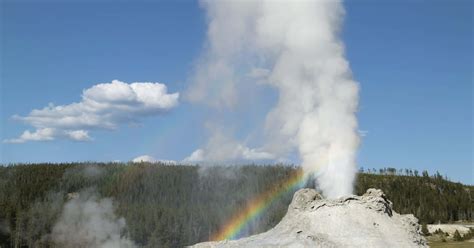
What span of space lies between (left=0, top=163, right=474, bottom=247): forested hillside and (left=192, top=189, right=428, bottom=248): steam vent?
51.1 meters

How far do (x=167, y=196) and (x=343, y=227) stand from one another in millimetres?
112538

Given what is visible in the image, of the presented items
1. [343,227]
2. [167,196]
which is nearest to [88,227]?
[167,196]

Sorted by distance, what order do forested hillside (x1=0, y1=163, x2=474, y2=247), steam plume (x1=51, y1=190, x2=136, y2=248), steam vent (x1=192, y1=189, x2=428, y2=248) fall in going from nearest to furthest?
steam vent (x1=192, y1=189, x2=428, y2=248)
steam plume (x1=51, y1=190, x2=136, y2=248)
forested hillside (x1=0, y1=163, x2=474, y2=247)

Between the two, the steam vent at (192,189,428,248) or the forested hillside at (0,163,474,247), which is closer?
the steam vent at (192,189,428,248)

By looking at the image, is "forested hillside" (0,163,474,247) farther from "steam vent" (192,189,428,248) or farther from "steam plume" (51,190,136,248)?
"steam vent" (192,189,428,248)

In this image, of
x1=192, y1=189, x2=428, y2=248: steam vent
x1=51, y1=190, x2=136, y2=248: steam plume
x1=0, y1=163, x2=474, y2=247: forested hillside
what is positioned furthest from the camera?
x1=0, y1=163, x2=474, y2=247: forested hillside

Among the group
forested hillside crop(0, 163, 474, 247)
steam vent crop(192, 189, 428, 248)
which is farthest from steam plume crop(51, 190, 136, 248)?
steam vent crop(192, 189, 428, 248)

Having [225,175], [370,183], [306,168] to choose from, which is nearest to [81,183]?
[225,175]

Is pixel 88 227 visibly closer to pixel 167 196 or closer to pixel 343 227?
pixel 167 196

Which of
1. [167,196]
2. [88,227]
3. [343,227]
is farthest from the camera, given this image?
[167,196]

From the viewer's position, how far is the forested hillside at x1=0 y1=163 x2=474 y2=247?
317ft

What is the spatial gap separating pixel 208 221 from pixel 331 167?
235 feet

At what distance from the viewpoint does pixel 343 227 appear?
73.6ft

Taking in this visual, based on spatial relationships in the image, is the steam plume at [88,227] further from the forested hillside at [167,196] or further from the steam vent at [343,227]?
the steam vent at [343,227]
